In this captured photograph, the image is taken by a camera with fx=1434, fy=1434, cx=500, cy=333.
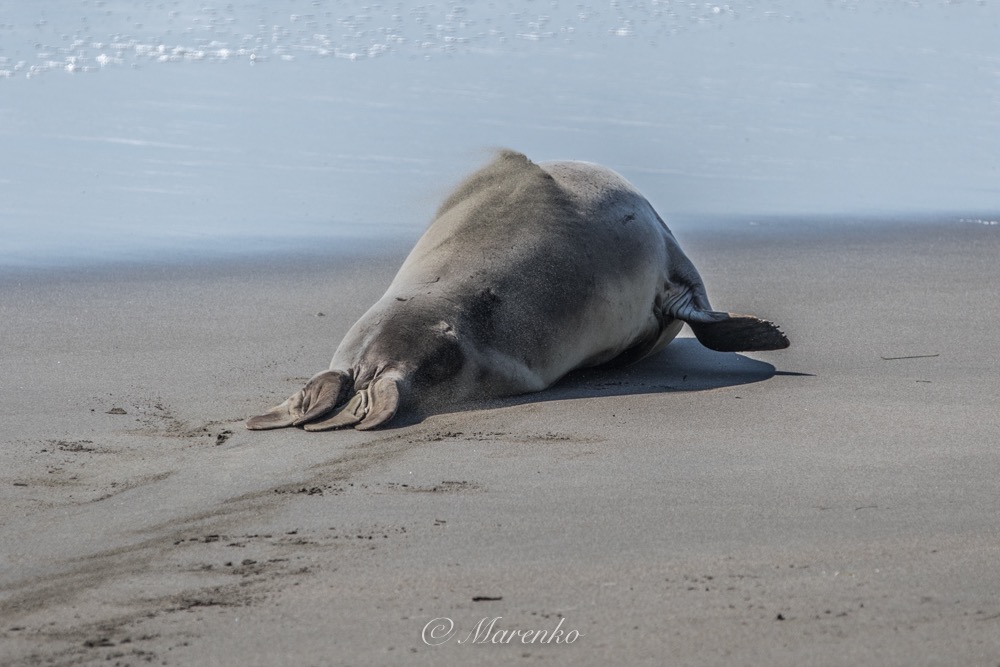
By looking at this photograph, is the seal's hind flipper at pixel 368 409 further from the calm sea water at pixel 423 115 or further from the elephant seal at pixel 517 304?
the calm sea water at pixel 423 115

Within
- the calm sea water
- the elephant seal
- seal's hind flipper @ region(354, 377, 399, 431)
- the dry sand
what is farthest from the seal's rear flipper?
seal's hind flipper @ region(354, 377, 399, 431)

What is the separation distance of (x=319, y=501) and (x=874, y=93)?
1154 cm

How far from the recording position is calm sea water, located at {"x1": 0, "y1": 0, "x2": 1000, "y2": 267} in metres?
9.80

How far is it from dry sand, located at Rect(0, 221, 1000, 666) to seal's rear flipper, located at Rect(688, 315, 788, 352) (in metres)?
0.14

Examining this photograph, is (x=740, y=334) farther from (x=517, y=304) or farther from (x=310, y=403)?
(x=310, y=403)

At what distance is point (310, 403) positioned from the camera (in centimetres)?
527

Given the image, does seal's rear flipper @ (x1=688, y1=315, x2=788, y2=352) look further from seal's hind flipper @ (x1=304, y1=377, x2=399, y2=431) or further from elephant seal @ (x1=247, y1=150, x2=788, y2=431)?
seal's hind flipper @ (x1=304, y1=377, x2=399, y2=431)

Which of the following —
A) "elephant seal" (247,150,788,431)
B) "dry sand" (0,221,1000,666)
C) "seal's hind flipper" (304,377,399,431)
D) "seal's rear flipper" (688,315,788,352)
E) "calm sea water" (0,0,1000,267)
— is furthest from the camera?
"calm sea water" (0,0,1000,267)

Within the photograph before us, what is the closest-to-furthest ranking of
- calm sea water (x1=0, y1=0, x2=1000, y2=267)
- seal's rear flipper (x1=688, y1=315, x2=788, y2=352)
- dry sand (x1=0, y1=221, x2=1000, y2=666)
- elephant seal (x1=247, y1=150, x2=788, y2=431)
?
dry sand (x1=0, y1=221, x2=1000, y2=666) → elephant seal (x1=247, y1=150, x2=788, y2=431) → seal's rear flipper (x1=688, y1=315, x2=788, y2=352) → calm sea water (x1=0, y1=0, x2=1000, y2=267)

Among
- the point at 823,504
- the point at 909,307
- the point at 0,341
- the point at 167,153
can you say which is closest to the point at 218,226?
the point at 167,153

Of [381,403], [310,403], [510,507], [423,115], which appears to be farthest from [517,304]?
[423,115]

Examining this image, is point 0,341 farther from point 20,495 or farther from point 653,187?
point 653,187

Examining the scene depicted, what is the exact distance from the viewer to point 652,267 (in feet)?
21.3

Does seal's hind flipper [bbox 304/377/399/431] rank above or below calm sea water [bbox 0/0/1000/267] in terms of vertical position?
below
